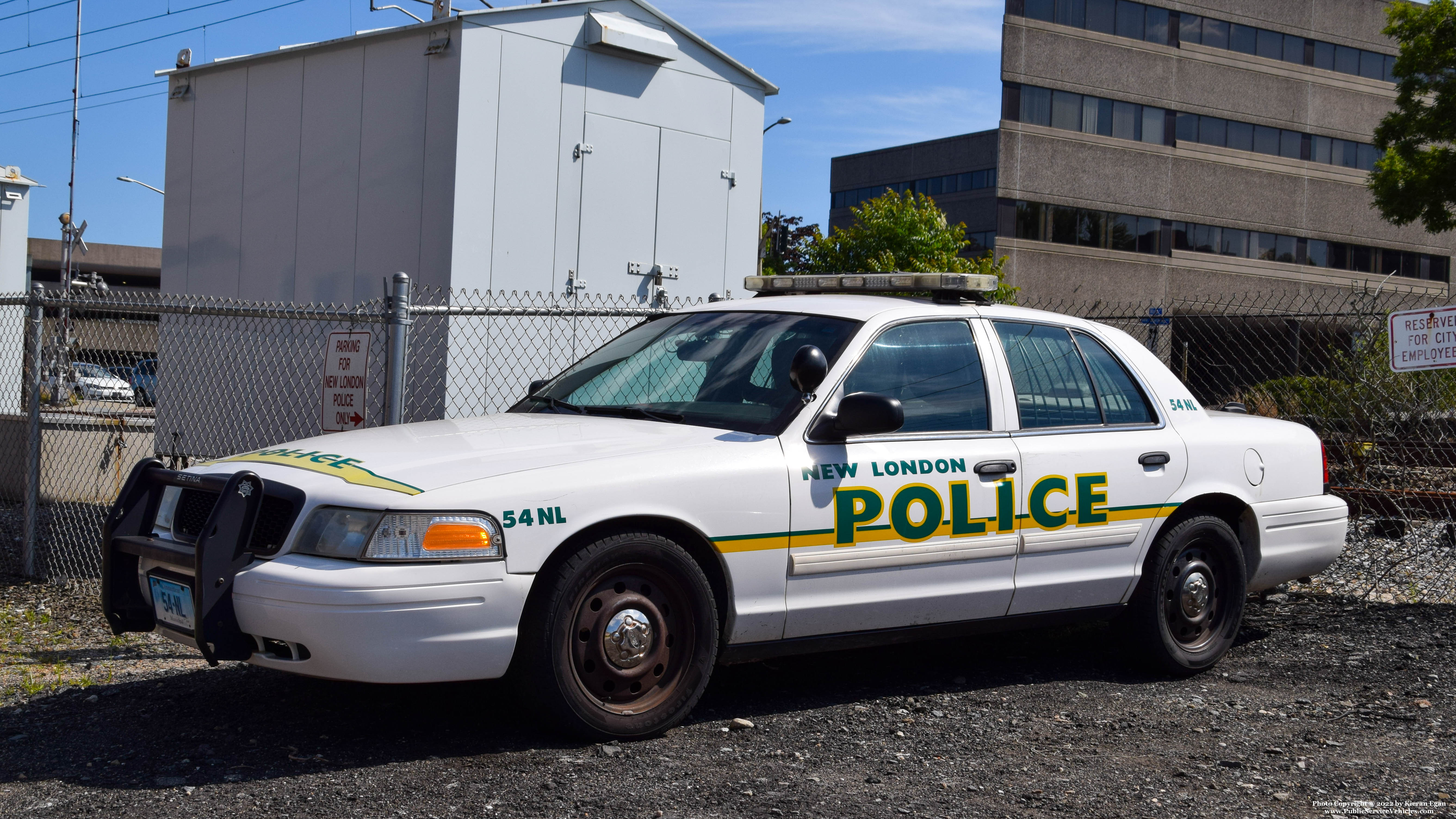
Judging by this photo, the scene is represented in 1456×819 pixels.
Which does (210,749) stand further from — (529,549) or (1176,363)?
(1176,363)

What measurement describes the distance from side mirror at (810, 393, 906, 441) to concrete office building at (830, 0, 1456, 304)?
38298 mm

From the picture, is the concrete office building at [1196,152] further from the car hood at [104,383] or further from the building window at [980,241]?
the car hood at [104,383]

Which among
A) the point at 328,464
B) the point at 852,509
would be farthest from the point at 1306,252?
the point at 328,464

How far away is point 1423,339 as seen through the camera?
673 cm

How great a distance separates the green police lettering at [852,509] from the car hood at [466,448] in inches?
15.3

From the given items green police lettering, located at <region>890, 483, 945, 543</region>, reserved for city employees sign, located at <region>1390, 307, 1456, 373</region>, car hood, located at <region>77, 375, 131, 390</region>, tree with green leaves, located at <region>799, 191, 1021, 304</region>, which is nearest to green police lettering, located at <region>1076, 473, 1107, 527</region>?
green police lettering, located at <region>890, 483, 945, 543</region>

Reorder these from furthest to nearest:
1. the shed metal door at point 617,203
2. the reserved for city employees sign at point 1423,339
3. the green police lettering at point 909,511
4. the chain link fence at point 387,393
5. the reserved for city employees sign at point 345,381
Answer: the shed metal door at point 617,203 < the chain link fence at point 387,393 < the reserved for city employees sign at point 1423,339 < the reserved for city employees sign at point 345,381 < the green police lettering at point 909,511

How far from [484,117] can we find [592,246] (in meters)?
1.20

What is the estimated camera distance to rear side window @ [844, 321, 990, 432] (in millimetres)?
4824

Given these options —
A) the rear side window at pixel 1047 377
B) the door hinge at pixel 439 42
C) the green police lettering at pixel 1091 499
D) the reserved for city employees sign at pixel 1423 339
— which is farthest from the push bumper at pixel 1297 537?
the door hinge at pixel 439 42

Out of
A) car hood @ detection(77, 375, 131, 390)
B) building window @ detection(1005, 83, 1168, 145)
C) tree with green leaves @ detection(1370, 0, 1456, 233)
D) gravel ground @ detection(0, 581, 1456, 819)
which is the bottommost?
gravel ground @ detection(0, 581, 1456, 819)

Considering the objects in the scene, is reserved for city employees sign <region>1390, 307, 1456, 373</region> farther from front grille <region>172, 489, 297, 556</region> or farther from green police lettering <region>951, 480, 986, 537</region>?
front grille <region>172, 489, 297, 556</region>

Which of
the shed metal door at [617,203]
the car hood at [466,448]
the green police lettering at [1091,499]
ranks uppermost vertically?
the shed metal door at [617,203]

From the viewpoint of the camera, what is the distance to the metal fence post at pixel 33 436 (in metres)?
6.70
